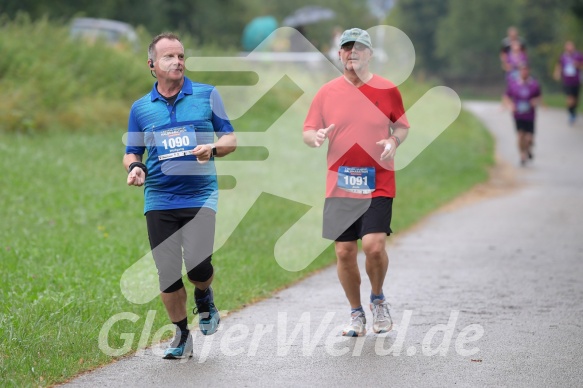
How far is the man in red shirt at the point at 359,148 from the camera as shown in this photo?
755 cm

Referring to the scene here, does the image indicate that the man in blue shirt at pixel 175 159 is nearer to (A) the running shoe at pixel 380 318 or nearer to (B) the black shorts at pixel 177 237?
(B) the black shorts at pixel 177 237

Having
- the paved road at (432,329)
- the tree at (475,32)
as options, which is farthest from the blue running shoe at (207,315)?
the tree at (475,32)

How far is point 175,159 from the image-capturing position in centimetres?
670

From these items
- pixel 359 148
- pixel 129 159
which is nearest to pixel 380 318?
pixel 359 148

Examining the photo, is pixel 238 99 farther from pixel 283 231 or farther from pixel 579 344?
pixel 579 344

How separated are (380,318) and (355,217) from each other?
Result: 0.76 metres

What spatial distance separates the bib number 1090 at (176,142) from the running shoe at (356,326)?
1.98 metres

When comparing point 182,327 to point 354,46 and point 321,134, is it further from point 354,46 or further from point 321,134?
point 354,46

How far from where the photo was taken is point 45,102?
19.5 metres

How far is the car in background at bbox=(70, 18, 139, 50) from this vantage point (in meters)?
24.0

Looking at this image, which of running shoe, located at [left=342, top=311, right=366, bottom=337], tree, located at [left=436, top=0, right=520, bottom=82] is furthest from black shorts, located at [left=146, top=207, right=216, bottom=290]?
tree, located at [left=436, top=0, right=520, bottom=82]

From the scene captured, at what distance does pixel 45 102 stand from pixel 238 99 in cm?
695

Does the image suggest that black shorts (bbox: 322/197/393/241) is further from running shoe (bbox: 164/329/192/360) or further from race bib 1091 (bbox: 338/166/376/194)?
running shoe (bbox: 164/329/192/360)

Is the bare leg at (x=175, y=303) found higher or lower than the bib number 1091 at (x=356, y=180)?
lower
